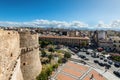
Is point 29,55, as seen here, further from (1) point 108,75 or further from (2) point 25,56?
(1) point 108,75

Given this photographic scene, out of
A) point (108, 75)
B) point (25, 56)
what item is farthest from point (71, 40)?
point (25, 56)

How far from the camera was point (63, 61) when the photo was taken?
4325 centimetres

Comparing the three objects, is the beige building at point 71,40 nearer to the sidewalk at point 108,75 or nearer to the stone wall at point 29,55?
the sidewalk at point 108,75

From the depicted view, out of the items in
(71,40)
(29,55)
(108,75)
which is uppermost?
(29,55)

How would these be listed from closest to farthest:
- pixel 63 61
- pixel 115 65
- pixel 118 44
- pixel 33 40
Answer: pixel 33 40, pixel 63 61, pixel 115 65, pixel 118 44

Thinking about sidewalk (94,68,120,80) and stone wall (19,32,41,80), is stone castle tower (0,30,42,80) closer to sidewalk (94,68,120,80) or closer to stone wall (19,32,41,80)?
stone wall (19,32,41,80)

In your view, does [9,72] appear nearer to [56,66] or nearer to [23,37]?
[23,37]

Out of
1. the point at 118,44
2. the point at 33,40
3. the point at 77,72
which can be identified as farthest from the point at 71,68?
the point at 118,44

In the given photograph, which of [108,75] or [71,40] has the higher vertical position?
[71,40]

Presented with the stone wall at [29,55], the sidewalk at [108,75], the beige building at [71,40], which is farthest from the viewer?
the beige building at [71,40]

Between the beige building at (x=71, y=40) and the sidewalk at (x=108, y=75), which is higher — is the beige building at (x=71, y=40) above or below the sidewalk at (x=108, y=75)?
above

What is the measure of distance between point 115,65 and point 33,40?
3083cm

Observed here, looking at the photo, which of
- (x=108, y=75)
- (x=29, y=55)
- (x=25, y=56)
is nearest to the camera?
(x=25, y=56)

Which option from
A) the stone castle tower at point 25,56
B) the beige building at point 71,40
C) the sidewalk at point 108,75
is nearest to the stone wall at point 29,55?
the stone castle tower at point 25,56
